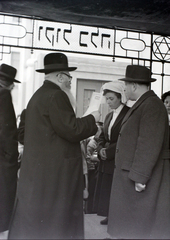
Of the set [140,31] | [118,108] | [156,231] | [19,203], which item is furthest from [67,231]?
[140,31]

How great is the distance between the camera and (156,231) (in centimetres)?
241

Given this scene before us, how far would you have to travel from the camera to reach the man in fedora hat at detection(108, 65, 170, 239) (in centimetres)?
229

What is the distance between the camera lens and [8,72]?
3.09 meters

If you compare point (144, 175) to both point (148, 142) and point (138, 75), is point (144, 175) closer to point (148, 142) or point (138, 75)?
point (148, 142)

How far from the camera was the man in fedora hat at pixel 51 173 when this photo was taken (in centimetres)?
232

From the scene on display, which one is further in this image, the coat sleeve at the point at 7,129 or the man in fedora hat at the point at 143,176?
the coat sleeve at the point at 7,129

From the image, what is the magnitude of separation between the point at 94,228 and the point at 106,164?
771 millimetres

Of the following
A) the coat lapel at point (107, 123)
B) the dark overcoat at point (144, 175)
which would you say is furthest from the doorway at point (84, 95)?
the dark overcoat at point (144, 175)

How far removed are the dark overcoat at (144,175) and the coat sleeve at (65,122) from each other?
1.39 feet

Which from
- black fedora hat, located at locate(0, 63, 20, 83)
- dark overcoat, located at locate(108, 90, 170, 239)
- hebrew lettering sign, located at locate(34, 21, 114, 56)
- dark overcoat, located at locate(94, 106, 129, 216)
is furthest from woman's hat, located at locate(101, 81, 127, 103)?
black fedora hat, located at locate(0, 63, 20, 83)

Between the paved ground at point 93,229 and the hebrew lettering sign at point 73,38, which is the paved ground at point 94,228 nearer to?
the paved ground at point 93,229

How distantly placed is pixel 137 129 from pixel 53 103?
30.6 inches

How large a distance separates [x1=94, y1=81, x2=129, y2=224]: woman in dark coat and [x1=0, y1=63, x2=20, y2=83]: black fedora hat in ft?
3.53

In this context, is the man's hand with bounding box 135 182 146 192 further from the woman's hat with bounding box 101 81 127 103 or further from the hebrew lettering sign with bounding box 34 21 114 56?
the hebrew lettering sign with bounding box 34 21 114 56
